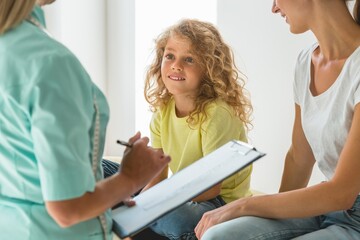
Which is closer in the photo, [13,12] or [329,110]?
[13,12]

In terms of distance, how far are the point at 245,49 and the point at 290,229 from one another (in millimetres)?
1337

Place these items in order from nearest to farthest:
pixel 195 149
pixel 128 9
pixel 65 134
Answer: pixel 65 134, pixel 195 149, pixel 128 9

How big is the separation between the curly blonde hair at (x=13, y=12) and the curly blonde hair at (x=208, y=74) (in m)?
0.95

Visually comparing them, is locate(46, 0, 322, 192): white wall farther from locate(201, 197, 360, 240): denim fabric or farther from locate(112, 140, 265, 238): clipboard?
locate(112, 140, 265, 238): clipboard

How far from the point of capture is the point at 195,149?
1.82 metres

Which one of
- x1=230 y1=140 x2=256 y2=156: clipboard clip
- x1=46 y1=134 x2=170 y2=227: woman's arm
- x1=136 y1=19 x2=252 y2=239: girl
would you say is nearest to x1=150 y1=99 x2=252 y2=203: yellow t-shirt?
x1=136 y1=19 x2=252 y2=239: girl

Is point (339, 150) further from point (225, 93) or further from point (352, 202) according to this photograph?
point (225, 93)

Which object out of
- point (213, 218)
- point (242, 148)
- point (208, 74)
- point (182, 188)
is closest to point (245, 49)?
point (208, 74)

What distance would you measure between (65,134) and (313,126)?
79cm

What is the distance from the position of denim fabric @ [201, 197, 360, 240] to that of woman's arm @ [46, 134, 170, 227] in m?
0.34

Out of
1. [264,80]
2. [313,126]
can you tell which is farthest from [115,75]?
[313,126]

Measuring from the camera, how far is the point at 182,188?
106 cm

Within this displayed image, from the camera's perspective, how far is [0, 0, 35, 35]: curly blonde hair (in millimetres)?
884

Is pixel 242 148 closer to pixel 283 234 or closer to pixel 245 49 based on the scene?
pixel 283 234
